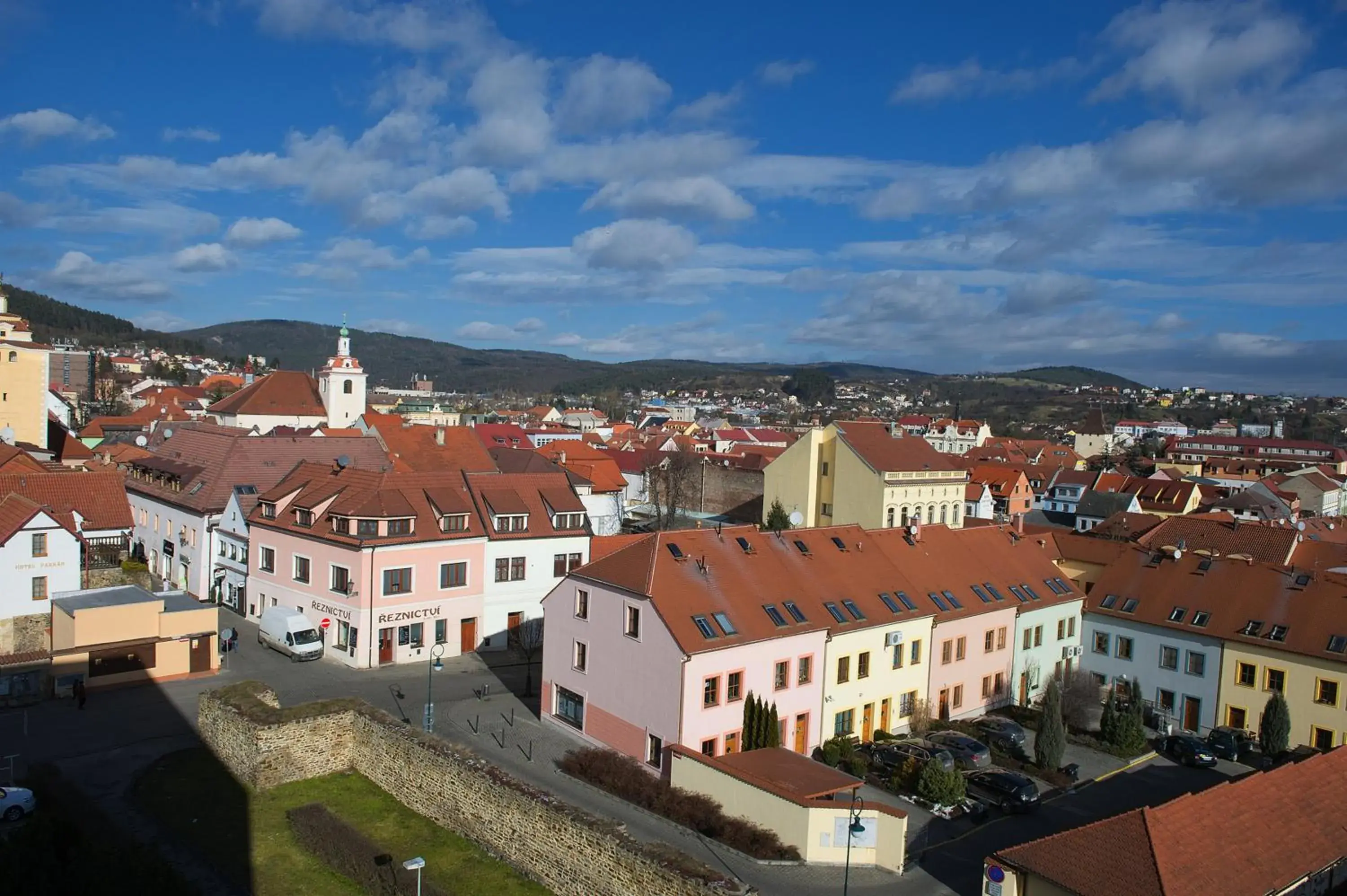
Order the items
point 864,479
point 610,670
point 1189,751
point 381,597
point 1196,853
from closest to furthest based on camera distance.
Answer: point 1196,853
point 610,670
point 1189,751
point 381,597
point 864,479

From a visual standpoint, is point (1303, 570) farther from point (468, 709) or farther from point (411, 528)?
point (411, 528)

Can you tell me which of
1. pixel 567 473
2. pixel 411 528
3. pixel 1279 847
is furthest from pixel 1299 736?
pixel 567 473

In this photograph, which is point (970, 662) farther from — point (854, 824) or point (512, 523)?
point (512, 523)

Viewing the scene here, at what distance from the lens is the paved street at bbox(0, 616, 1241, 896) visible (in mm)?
19062

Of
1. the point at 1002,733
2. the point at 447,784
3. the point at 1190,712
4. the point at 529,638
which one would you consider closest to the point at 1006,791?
the point at 1002,733

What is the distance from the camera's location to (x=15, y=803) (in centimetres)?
1875

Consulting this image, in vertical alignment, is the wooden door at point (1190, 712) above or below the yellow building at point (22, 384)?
below

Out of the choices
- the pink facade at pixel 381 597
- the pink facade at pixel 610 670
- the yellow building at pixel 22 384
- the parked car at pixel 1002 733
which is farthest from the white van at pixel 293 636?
the yellow building at pixel 22 384

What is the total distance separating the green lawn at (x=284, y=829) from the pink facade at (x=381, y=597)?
8397mm

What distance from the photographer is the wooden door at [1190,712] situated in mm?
33219

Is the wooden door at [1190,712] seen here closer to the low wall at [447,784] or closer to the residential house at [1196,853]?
the residential house at [1196,853]

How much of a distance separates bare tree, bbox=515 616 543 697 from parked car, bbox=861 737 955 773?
41.7 feet

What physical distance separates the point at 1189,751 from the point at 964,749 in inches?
320

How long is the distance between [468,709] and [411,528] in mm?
7584
